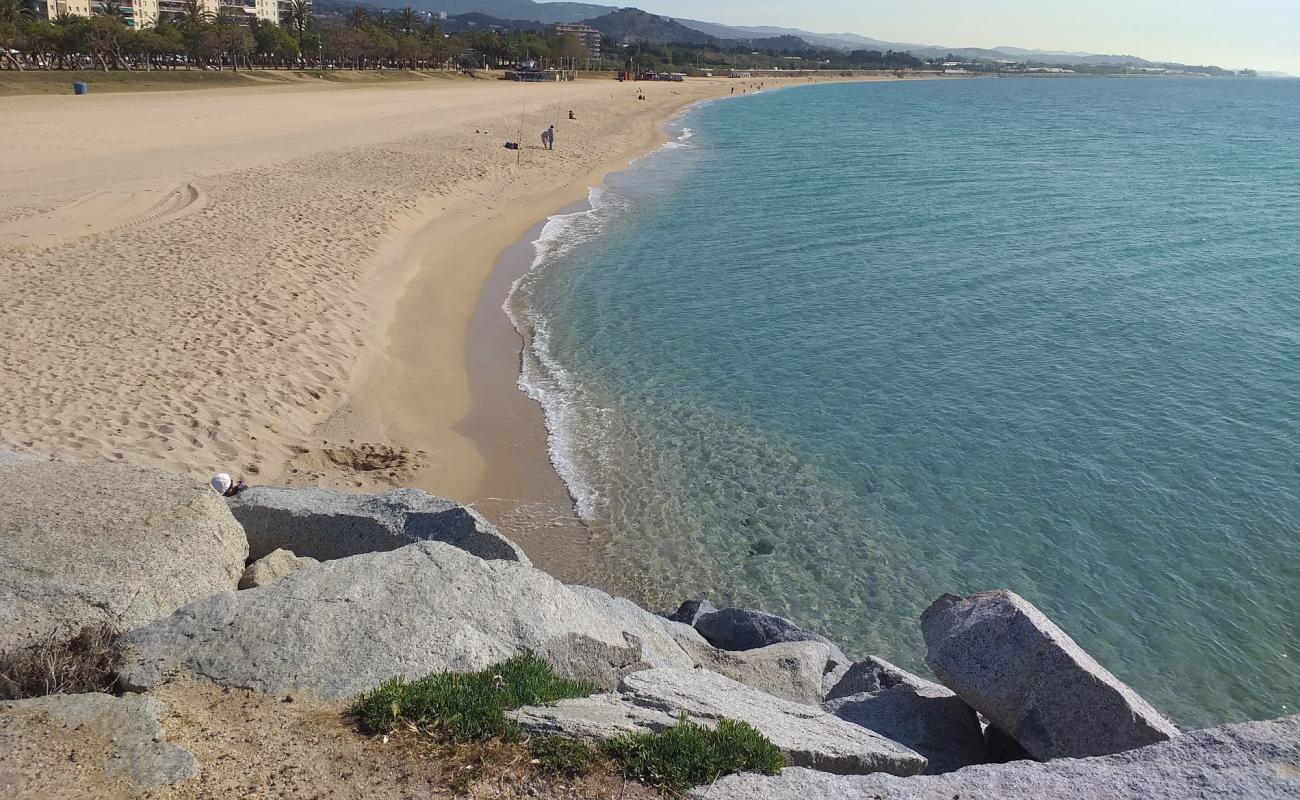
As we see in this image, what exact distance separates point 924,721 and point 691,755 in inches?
111

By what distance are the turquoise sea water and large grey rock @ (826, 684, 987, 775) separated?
2.70 metres

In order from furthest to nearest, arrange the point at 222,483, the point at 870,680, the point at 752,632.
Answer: the point at 222,483, the point at 752,632, the point at 870,680

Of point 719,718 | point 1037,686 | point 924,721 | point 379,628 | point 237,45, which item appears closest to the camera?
point 719,718

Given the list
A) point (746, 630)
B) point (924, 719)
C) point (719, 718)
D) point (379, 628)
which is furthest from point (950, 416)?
point (379, 628)

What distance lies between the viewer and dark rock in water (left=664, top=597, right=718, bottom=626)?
1003cm

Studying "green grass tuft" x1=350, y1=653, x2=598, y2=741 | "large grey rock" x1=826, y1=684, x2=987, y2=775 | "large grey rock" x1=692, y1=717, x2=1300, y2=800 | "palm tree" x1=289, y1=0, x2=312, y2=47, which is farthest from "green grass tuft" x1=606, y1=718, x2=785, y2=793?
"palm tree" x1=289, y1=0, x2=312, y2=47

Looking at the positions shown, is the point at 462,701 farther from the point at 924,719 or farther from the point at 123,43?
the point at 123,43

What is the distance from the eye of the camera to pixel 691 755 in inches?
207

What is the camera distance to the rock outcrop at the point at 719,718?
5598 mm

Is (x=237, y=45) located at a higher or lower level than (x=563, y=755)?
higher

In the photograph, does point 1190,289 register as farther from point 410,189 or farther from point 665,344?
point 410,189

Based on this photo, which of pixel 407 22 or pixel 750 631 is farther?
pixel 407 22

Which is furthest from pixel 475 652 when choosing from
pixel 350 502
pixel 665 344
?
pixel 665 344

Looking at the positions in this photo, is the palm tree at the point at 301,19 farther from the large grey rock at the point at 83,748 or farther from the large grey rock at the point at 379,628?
the large grey rock at the point at 83,748
